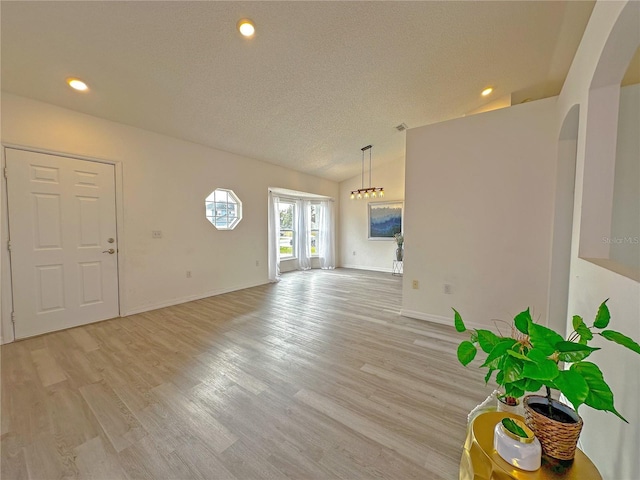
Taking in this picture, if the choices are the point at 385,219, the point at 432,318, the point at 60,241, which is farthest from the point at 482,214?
the point at 60,241

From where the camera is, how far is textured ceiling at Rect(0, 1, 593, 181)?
6.66 feet

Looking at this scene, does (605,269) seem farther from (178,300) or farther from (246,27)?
(178,300)

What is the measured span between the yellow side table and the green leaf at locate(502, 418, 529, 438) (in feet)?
0.33

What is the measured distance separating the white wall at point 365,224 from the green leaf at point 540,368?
6.04 meters

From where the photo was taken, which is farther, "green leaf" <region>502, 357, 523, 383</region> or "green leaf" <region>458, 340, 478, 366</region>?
"green leaf" <region>458, 340, 478, 366</region>

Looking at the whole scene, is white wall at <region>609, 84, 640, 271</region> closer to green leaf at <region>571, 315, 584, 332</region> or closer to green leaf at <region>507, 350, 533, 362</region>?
green leaf at <region>571, 315, 584, 332</region>

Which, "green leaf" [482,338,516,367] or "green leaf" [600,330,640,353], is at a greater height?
"green leaf" [600,330,640,353]

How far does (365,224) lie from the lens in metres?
7.11

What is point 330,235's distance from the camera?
7.25m

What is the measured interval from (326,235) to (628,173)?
18.9ft

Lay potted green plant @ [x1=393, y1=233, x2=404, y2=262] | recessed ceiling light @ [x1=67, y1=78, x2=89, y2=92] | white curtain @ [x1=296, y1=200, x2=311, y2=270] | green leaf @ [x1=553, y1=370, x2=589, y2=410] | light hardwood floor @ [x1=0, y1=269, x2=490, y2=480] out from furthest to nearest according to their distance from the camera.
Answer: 1. white curtain @ [x1=296, y1=200, x2=311, y2=270]
2. potted green plant @ [x1=393, y1=233, x2=404, y2=262]
3. recessed ceiling light @ [x1=67, y1=78, x2=89, y2=92]
4. light hardwood floor @ [x1=0, y1=269, x2=490, y2=480]
5. green leaf @ [x1=553, y1=370, x2=589, y2=410]

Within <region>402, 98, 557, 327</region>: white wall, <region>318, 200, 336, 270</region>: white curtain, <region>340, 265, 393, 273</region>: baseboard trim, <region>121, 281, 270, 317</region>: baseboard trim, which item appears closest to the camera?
<region>402, 98, 557, 327</region>: white wall

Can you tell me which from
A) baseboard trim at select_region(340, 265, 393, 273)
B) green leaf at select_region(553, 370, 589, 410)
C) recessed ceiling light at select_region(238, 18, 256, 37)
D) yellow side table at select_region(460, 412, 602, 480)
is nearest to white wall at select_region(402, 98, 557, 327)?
recessed ceiling light at select_region(238, 18, 256, 37)

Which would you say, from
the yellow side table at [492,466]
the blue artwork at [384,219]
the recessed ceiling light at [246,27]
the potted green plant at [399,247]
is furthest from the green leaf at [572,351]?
the blue artwork at [384,219]
